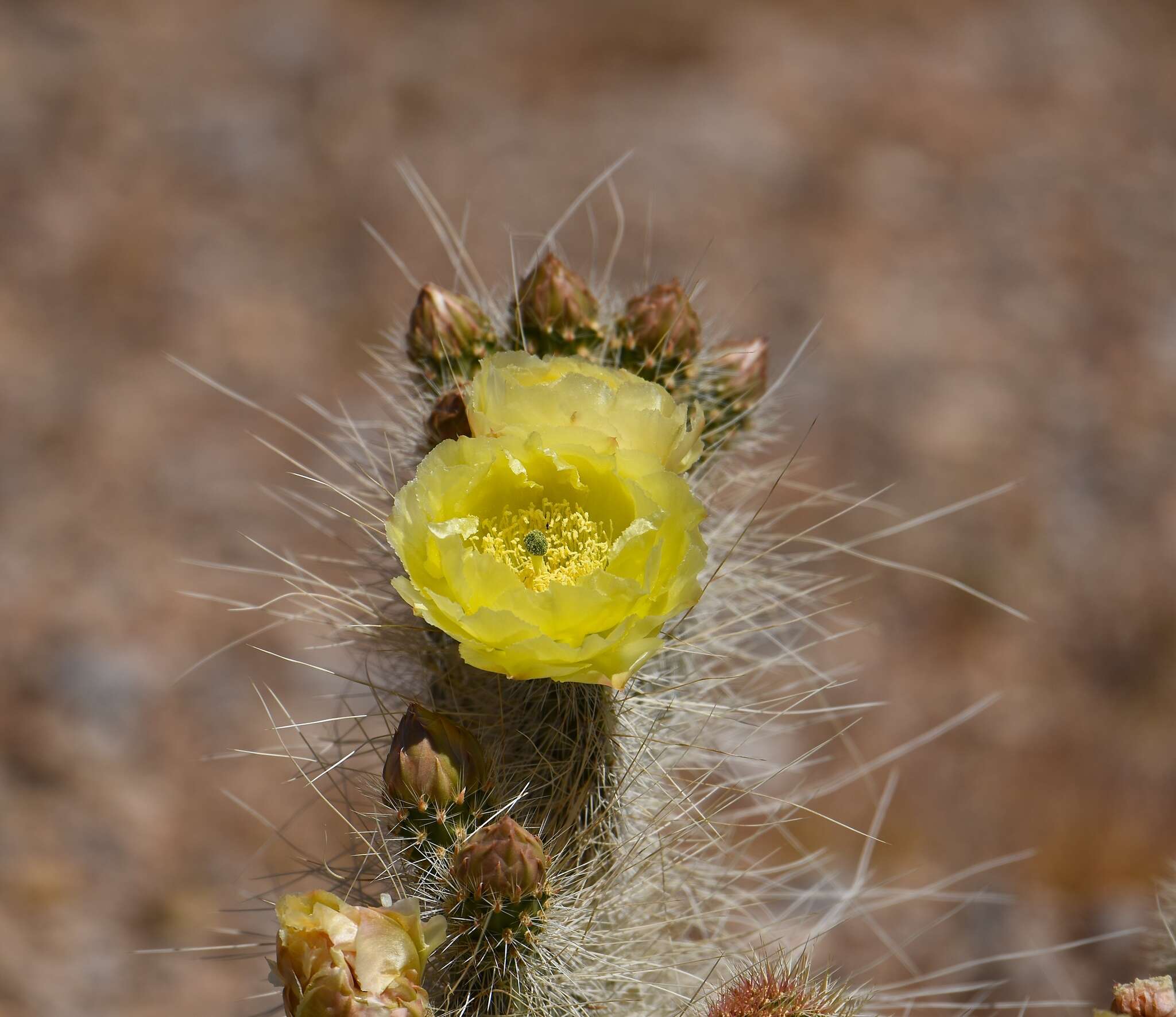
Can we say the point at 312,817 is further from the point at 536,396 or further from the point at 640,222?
the point at 640,222

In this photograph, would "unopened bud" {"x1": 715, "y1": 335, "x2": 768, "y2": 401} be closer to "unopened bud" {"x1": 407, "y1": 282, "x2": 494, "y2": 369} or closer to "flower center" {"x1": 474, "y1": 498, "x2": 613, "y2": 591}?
"unopened bud" {"x1": 407, "y1": 282, "x2": 494, "y2": 369}

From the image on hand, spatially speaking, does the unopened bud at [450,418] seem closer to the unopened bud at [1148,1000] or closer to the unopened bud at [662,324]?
the unopened bud at [662,324]

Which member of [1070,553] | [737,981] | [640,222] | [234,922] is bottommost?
[234,922]

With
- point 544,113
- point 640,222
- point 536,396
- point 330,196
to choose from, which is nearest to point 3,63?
point 330,196

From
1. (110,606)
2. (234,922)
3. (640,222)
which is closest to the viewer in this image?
(234,922)

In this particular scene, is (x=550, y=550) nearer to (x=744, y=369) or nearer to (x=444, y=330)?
(x=444, y=330)

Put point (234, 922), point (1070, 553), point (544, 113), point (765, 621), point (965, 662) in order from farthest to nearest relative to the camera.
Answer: point (544, 113)
point (1070, 553)
point (965, 662)
point (234, 922)
point (765, 621)

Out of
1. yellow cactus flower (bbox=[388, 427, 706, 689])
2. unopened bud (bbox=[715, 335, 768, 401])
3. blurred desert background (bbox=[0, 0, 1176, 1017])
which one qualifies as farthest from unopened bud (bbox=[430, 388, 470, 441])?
blurred desert background (bbox=[0, 0, 1176, 1017])

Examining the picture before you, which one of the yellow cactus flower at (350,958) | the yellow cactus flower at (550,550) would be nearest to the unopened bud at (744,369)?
the yellow cactus flower at (550,550)
